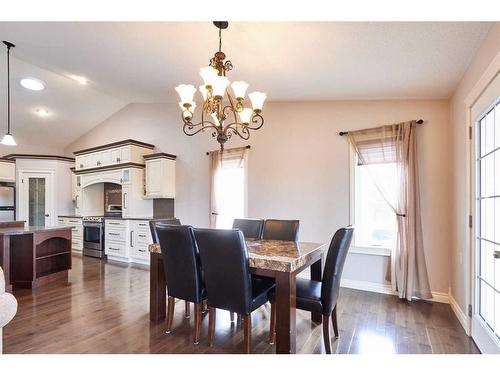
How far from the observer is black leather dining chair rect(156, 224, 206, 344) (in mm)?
2184

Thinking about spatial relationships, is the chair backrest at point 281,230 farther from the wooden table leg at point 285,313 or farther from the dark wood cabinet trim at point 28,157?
the dark wood cabinet trim at point 28,157

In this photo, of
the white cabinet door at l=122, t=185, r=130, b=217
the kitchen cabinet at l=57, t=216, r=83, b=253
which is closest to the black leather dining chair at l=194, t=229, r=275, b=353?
the white cabinet door at l=122, t=185, r=130, b=217

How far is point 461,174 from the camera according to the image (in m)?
2.64

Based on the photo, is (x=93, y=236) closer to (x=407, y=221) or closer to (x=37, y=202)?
(x=37, y=202)

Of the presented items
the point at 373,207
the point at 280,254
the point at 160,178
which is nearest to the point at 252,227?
the point at 280,254

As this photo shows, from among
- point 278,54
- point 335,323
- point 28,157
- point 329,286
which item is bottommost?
point 335,323

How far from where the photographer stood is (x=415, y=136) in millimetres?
3205

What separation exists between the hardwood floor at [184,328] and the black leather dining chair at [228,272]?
0.40 meters

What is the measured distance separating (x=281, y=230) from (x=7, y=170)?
6603 mm

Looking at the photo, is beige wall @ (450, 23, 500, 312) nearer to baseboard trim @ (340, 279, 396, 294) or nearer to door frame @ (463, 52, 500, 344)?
door frame @ (463, 52, 500, 344)
